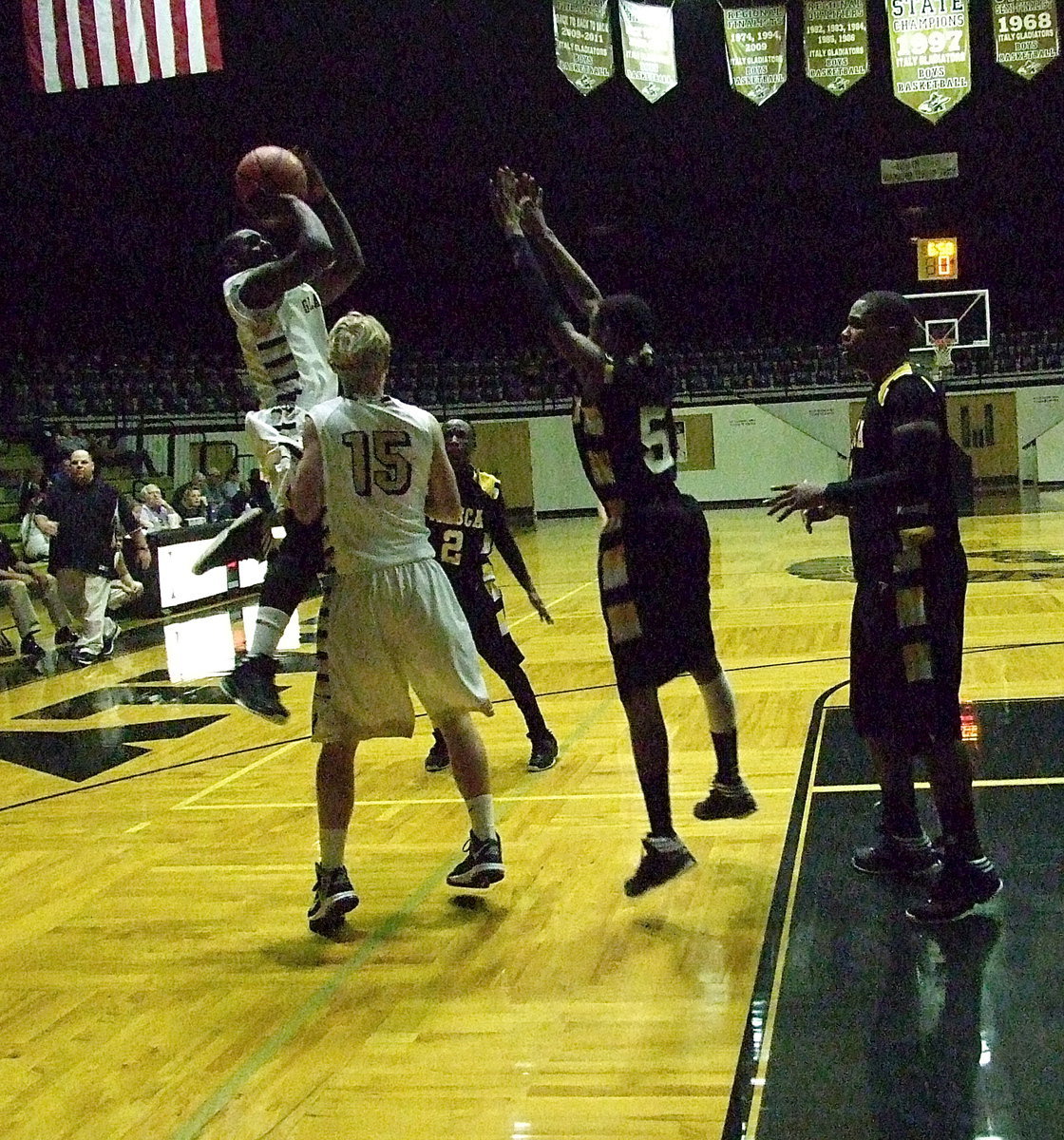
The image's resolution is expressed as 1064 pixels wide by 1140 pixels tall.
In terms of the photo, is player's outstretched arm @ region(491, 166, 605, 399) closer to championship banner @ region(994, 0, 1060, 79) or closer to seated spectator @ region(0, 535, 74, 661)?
seated spectator @ region(0, 535, 74, 661)

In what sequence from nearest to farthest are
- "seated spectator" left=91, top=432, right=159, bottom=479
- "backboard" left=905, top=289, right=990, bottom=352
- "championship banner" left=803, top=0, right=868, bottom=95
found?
"championship banner" left=803, top=0, right=868, bottom=95
"seated spectator" left=91, top=432, right=159, bottom=479
"backboard" left=905, top=289, right=990, bottom=352

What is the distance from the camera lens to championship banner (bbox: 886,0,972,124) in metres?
14.0

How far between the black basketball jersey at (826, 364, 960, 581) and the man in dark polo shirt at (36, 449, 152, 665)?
8070 mm

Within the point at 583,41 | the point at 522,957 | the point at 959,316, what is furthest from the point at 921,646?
the point at 959,316

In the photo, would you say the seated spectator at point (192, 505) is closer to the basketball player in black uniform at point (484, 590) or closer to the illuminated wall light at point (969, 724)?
the basketball player in black uniform at point (484, 590)

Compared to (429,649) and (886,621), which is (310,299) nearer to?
(429,649)

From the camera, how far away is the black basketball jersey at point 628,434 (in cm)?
391

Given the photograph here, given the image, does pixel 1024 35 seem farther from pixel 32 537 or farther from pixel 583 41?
pixel 32 537

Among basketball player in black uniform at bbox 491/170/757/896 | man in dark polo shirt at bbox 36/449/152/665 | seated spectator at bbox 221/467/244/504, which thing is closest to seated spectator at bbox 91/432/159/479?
seated spectator at bbox 221/467/244/504

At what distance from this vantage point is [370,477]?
385cm

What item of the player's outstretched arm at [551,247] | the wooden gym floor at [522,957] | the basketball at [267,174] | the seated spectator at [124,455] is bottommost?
the wooden gym floor at [522,957]

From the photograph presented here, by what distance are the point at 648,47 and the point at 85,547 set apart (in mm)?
8132

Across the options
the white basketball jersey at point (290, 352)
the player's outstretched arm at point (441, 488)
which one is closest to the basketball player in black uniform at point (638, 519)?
the player's outstretched arm at point (441, 488)

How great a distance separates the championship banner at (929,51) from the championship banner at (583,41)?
117 inches
